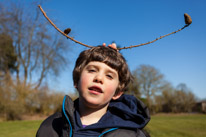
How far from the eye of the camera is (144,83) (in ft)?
88.3

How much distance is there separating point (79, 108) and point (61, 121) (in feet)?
0.74

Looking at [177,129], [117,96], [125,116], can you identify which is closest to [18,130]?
[177,129]

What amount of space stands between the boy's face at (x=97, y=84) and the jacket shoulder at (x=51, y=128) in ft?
1.17

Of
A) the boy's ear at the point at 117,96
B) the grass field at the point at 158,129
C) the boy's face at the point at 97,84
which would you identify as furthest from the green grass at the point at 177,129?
the boy's face at the point at 97,84

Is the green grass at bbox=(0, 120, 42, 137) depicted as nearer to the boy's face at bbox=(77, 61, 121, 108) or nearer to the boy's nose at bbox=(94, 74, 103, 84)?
the boy's face at bbox=(77, 61, 121, 108)

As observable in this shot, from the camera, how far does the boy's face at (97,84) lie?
5.42 feet

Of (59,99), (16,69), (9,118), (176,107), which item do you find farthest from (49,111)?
(176,107)

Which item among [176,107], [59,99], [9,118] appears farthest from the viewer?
[176,107]

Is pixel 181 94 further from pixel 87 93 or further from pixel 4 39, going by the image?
pixel 87 93

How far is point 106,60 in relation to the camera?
179 centimetres

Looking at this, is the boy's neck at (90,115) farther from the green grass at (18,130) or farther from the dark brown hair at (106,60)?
the green grass at (18,130)

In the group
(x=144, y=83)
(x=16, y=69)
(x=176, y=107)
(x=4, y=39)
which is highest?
(x=4, y=39)

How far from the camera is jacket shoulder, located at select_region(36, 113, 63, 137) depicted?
5.84ft

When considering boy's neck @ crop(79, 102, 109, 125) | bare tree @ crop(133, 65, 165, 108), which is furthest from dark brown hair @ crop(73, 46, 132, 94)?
bare tree @ crop(133, 65, 165, 108)
